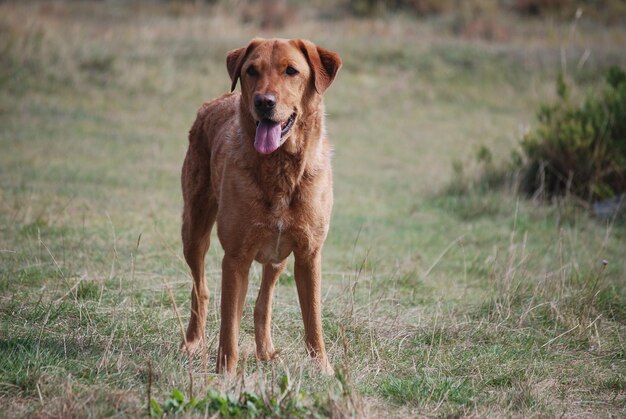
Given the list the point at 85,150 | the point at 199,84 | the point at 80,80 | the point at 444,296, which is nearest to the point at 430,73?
the point at 199,84

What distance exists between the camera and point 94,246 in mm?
7133

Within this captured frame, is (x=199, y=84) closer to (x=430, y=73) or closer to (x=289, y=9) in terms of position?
(x=430, y=73)

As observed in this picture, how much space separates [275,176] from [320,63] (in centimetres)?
74

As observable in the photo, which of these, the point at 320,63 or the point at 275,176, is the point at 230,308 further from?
the point at 320,63

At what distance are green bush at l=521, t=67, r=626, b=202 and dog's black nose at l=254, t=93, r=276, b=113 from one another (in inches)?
246

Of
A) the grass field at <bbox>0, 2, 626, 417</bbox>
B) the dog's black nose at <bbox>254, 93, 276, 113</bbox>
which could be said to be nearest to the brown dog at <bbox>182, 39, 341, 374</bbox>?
the dog's black nose at <bbox>254, 93, 276, 113</bbox>

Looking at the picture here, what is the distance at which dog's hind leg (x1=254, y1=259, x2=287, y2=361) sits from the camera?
493 cm

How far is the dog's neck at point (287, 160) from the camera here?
14.4 feet

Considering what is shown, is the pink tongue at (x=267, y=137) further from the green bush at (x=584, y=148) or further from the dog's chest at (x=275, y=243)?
the green bush at (x=584, y=148)

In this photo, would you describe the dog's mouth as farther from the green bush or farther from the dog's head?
the green bush

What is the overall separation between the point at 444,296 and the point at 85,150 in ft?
24.8

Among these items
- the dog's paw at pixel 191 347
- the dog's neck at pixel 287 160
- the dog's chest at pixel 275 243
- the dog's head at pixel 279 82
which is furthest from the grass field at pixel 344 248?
the dog's head at pixel 279 82

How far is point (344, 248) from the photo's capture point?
26.3ft

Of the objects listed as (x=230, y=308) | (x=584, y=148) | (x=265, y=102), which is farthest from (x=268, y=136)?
(x=584, y=148)
